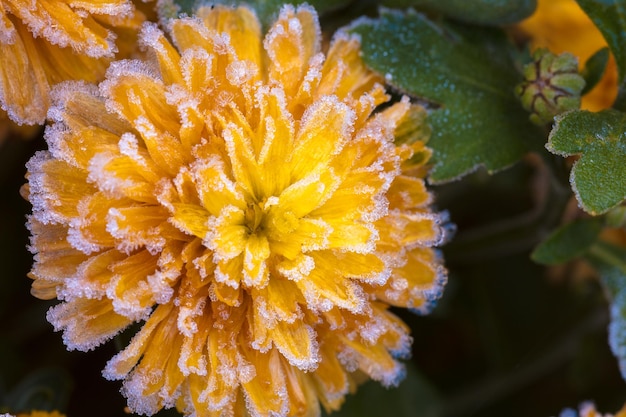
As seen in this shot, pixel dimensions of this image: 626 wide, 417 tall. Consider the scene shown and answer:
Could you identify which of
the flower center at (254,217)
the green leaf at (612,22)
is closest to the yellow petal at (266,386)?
the flower center at (254,217)

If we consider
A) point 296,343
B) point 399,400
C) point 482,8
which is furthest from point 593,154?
point 399,400

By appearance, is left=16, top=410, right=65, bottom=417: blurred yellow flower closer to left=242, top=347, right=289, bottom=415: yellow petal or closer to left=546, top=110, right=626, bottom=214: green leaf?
left=242, top=347, right=289, bottom=415: yellow petal

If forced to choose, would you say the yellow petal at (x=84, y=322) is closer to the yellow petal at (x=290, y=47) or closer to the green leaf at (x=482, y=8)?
the yellow petal at (x=290, y=47)

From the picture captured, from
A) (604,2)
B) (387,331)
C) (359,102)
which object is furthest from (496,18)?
(387,331)

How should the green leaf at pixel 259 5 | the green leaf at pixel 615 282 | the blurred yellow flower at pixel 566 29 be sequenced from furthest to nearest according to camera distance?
the blurred yellow flower at pixel 566 29, the green leaf at pixel 615 282, the green leaf at pixel 259 5

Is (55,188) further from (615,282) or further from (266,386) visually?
(615,282)

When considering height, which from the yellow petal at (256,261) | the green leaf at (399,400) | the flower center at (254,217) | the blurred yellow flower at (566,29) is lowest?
the green leaf at (399,400)

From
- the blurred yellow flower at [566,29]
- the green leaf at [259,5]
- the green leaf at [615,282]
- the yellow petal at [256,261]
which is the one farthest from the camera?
the blurred yellow flower at [566,29]
